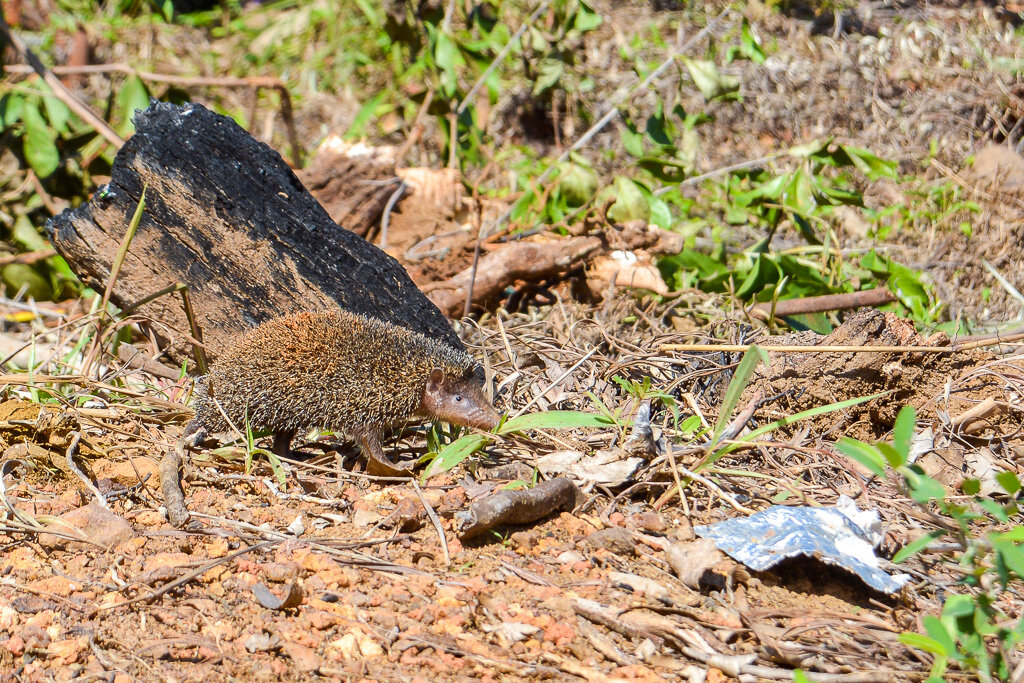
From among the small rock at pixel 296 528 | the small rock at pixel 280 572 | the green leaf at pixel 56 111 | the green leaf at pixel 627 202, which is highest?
the green leaf at pixel 56 111

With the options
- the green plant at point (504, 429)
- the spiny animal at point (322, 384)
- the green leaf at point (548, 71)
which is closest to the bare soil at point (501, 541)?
the green plant at point (504, 429)

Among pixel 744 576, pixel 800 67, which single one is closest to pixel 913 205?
pixel 800 67

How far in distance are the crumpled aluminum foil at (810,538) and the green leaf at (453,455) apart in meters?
1.08

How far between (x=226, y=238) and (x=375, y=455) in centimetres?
175

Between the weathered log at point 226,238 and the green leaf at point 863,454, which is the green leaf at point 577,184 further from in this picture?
the green leaf at point 863,454

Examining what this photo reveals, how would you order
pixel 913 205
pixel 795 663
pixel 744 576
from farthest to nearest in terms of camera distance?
1. pixel 913 205
2. pixel 744 576
3. pixel 795 663

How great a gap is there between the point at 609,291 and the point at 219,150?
9.13 ft

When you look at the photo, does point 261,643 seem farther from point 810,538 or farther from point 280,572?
point 810,538

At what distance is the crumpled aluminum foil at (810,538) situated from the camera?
9.68 ft

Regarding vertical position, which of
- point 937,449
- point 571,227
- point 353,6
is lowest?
point 937,449

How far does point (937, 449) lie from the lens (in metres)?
4.14

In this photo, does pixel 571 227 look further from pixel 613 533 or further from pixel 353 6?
pixel 353 6

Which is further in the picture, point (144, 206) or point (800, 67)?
point (800, 67)

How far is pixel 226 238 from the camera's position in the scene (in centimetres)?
486
